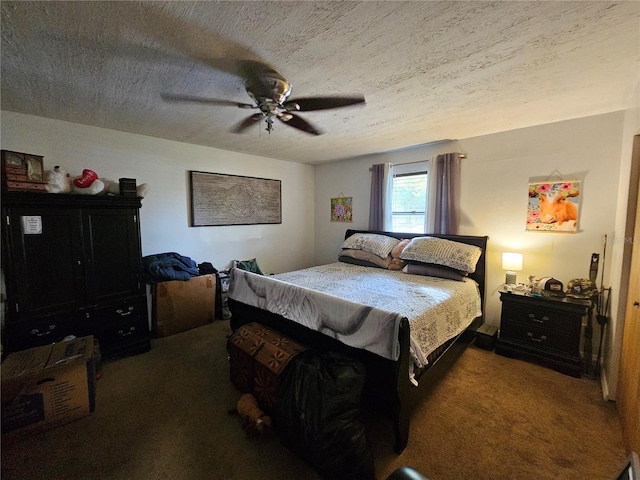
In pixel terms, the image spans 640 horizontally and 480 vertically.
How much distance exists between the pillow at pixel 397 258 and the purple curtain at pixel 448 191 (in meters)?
0.50

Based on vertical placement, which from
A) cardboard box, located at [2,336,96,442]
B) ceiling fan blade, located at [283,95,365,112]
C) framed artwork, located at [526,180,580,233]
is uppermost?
ceiling fan blade, located at [283,95,365,112]

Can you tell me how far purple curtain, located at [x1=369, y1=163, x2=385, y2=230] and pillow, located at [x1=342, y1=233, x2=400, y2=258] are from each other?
0.69 feet

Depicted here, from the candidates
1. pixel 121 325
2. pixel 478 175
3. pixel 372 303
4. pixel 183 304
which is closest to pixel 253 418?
pixel 372 303

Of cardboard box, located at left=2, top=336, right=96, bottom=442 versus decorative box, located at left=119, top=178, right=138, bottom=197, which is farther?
decorative box, located at left=119, top=178, right=138, bottom=197

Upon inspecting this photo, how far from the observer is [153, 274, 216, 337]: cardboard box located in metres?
3.04

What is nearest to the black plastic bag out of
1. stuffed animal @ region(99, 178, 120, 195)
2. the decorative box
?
the decorative box

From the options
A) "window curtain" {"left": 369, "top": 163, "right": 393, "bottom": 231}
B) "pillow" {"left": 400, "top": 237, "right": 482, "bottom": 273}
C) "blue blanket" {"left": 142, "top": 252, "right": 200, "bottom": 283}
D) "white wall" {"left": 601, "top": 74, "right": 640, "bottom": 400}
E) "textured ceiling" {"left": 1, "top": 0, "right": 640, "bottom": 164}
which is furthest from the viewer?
"window curtain" {"left": 369, "top": 163, "right": 393, "bottom": 231}

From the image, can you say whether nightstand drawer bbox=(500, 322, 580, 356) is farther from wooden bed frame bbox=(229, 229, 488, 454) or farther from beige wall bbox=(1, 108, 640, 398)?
wooden bed frame bbox=(229, 229, 488, 454)

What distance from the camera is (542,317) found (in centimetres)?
248

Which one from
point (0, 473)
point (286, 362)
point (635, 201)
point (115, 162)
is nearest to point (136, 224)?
point (115, 162)

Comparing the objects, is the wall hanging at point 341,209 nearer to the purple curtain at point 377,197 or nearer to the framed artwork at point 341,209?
the framed artwork at point 341,209

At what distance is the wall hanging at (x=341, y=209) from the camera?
452cm

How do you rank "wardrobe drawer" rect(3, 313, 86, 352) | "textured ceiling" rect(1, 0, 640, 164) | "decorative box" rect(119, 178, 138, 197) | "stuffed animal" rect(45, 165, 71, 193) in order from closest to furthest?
"textured ceiling" rect(1, 0, 640, 164) → "wardrobe drawer" rect(3, 313, 86, 352) → "stuffed animal" rect(45, 165, 71, 193) → "decorative box" rect(119, 178, 138, 197)

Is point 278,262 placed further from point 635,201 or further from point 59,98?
point 635,201
